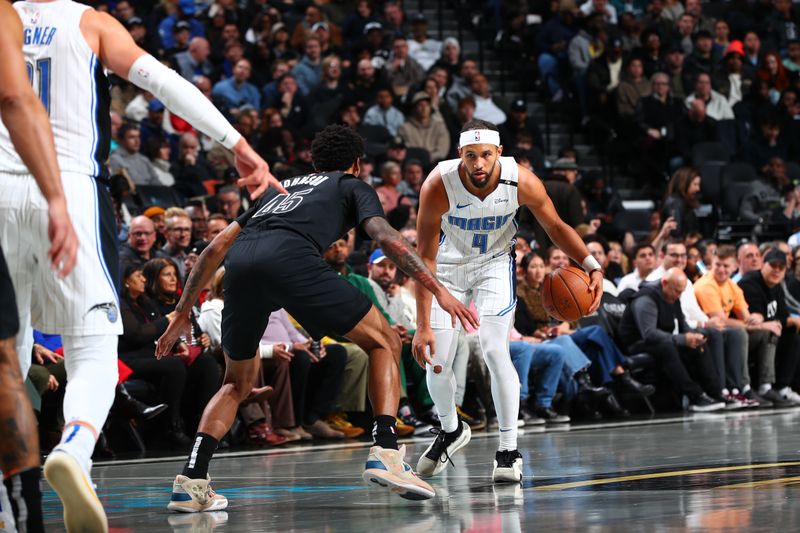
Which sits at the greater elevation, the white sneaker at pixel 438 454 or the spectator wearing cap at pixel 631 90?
the spectator wearing cap at pixel 631 90

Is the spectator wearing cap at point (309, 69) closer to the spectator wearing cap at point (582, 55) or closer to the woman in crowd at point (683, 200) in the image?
the spectator wearing cap at point (582, 55)

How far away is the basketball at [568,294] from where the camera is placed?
7.19 metres

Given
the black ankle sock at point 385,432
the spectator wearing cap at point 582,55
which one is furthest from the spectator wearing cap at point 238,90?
the black ankle sock at point 385,432

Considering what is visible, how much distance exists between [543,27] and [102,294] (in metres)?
15.5

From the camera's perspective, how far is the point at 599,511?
198 inches

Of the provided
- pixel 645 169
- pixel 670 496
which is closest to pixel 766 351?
pixel 645 169

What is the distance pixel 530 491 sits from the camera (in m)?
5.95

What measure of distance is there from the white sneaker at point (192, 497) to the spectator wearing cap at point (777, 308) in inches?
350

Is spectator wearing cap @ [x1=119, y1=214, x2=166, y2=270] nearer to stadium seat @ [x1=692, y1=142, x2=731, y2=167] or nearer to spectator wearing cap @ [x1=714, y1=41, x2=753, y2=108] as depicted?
stadium seat @ [x1=692, y1=142, x2=731, y2=167]

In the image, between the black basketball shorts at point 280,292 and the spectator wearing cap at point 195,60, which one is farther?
the spectator wearing cap at point 195,60

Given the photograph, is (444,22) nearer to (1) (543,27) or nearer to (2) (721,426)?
(1) (543,27)

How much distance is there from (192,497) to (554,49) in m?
14.2

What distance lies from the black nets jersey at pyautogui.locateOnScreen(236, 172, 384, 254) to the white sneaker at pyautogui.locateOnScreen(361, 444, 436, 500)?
3.23 feet

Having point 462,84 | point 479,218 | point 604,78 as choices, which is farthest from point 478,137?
point 604,78
